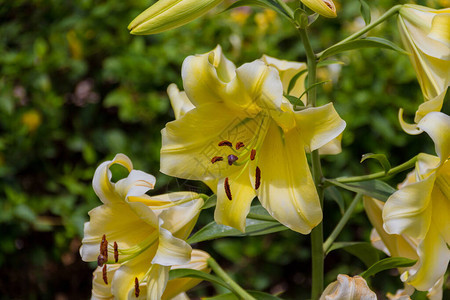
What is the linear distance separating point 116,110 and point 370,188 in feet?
4.96

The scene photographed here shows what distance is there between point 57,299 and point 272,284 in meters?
0.86

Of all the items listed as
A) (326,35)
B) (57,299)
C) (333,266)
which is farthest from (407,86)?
(57,299)

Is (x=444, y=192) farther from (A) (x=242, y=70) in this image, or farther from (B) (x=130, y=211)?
(B) (x=130, y=211)

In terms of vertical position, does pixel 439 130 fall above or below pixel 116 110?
above

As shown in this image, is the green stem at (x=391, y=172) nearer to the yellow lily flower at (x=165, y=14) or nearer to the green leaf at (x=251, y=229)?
the green leaf at (x=251, y=229)

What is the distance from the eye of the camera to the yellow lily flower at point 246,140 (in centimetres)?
83

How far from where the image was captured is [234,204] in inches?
34.3

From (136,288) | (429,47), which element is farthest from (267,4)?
(136,288)

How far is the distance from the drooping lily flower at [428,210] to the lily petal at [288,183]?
0.10m

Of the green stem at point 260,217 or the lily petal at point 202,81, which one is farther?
the green stem at point 260,217

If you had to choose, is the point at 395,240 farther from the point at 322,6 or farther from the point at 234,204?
the point at 322,6

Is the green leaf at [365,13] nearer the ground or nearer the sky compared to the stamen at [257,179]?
nearer the sky

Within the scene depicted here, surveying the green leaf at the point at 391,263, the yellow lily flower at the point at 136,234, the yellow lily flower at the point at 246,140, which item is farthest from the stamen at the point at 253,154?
the green leaf at the point at 391,263

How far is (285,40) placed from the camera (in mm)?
2332
